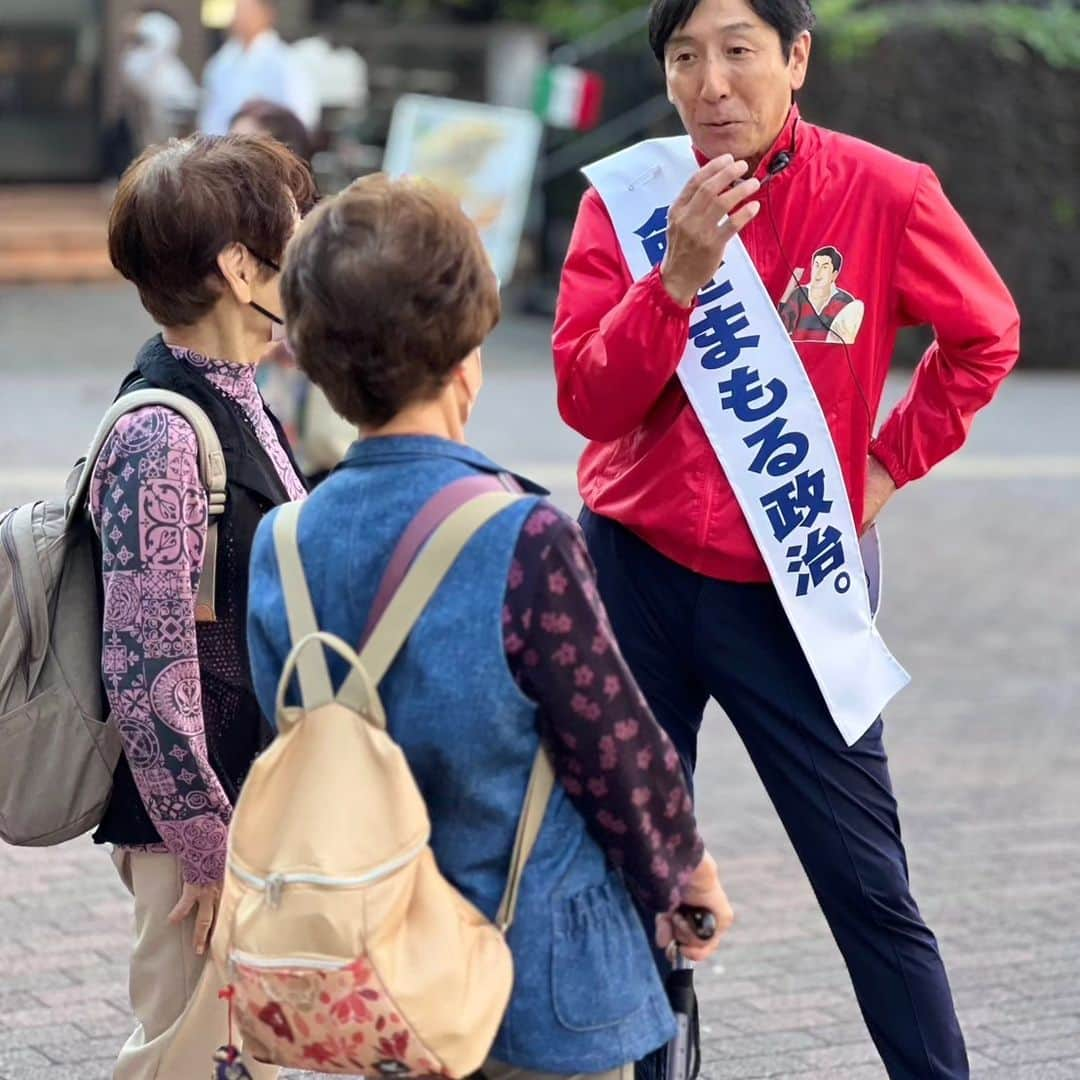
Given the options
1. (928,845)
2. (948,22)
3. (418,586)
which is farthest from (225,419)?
(948,22)

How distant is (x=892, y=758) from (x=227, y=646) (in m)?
4.31

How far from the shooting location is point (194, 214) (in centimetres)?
303

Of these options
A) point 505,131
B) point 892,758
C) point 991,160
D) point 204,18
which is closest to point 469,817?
point 892,758

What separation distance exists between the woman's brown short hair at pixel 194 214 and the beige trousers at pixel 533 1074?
3.98 feet

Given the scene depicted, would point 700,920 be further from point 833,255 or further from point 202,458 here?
point 833,255

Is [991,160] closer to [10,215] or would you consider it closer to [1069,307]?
[1069,307]

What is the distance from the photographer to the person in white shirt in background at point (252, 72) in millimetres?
A: 11406

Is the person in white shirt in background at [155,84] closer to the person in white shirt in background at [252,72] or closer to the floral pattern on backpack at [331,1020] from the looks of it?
the person in white shirt in background at [252,72]

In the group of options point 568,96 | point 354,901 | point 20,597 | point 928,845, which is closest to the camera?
point 354,901

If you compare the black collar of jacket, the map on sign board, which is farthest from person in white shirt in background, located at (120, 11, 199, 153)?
the black collar of jacket

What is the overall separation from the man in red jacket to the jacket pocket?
0.95 m

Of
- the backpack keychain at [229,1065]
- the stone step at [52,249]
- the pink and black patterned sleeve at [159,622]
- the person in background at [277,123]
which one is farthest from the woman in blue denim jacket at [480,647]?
the stone step at [52,249]

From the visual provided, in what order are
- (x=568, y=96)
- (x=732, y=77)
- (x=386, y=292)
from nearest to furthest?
(x=386, y=292), (x=732, y=77), (x=568, y=96)

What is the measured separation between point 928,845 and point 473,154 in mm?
5245
